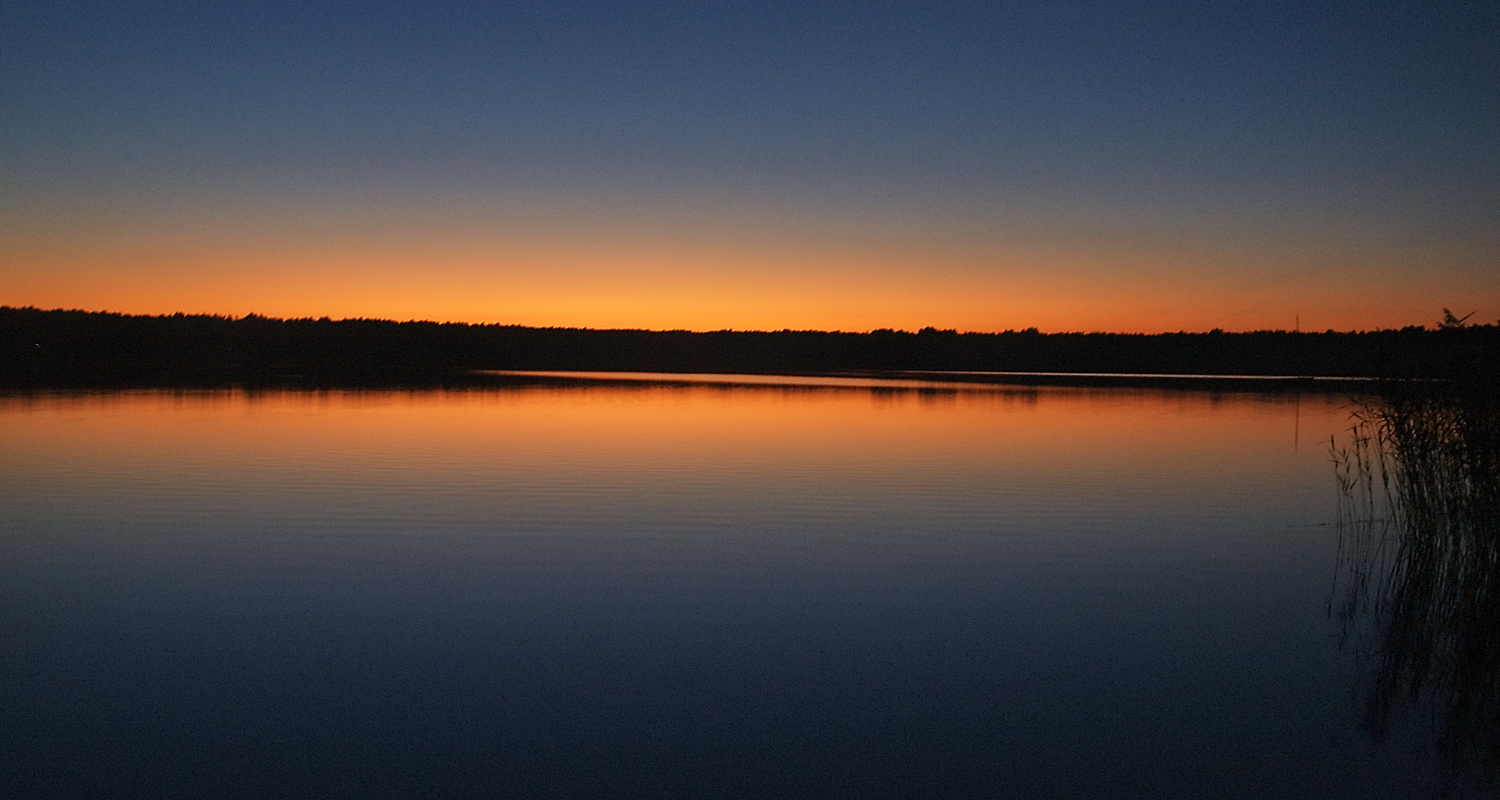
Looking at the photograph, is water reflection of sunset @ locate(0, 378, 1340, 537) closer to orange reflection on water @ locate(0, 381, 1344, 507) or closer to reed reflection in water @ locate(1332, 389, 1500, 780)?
orange reflection on water @ locate(0, 381, 1344, 507)

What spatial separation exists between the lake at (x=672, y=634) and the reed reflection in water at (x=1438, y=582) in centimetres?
20

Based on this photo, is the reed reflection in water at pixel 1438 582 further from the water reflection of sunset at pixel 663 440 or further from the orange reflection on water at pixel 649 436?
the orange reflection on water at pixel 649 436

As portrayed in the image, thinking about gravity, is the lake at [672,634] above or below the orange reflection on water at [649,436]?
below


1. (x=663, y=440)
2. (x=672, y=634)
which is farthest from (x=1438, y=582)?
(x=663, y=440)

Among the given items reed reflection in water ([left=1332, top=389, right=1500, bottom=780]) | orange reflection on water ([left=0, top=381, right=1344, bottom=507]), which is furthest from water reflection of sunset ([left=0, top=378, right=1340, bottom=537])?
reed reflection in water ([left=1332, top=389, right=1500, bottom=780])

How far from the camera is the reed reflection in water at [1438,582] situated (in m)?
4.76

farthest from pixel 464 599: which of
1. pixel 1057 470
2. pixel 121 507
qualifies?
pixel 1057 470

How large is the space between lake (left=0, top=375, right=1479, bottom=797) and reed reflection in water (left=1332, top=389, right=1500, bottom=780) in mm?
198

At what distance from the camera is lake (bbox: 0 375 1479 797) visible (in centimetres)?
397

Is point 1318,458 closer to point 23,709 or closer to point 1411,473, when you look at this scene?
point 1411,473

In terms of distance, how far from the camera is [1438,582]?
23.0 feet

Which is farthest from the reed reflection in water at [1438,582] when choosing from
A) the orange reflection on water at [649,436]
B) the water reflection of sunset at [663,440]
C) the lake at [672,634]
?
the orange reflection on water at [649,436]

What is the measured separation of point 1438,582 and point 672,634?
4.82 meters

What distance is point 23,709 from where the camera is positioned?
4.28m
